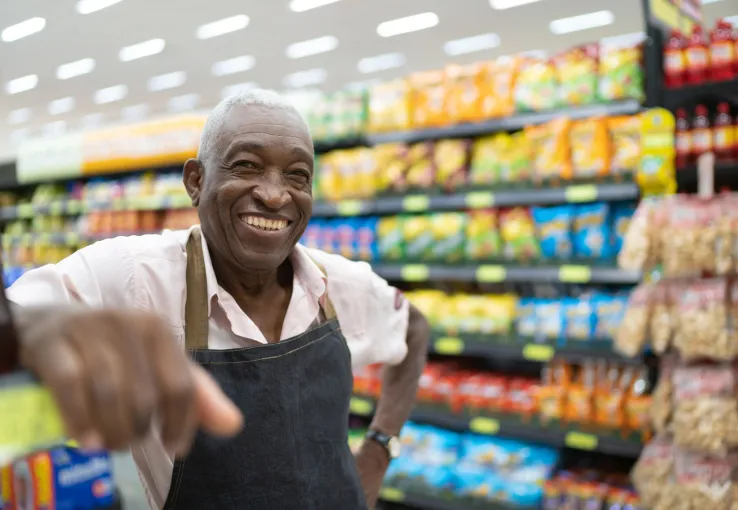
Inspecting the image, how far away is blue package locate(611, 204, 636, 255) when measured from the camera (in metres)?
3.20

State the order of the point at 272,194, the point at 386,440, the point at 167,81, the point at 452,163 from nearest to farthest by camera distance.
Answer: the point at 272,194
the point at 386,440
the point at 452,163
the point at 167,81

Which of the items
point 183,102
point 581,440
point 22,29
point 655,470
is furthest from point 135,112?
point 655,470

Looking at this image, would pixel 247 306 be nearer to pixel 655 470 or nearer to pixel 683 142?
pixel 655 470

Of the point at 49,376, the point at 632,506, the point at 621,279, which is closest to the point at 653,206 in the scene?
the point at 621,279

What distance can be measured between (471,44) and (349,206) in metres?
9.55

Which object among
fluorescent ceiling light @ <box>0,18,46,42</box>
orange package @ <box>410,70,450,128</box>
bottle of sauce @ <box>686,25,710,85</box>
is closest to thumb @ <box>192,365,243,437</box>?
bottle of sauce @ <box>686,25,710,85</box>

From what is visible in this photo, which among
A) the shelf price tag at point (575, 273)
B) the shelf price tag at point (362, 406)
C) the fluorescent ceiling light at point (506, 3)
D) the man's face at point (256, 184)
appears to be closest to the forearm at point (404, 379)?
the man's face at point (256, 184)

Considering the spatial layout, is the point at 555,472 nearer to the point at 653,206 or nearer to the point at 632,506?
the point at 632,506

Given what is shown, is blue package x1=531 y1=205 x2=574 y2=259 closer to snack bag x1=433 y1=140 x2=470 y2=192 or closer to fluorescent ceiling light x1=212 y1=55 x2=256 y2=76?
snack bag x1=433 y1=140 x2=470 y2=192

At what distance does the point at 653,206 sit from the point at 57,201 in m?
5.44

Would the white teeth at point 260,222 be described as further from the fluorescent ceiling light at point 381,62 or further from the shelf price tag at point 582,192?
the fluorescent ceiling light at point 381,62

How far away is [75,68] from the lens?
42.8 ft

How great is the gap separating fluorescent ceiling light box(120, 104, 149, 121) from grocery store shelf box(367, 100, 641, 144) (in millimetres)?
15511

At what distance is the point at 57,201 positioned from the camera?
632cm
